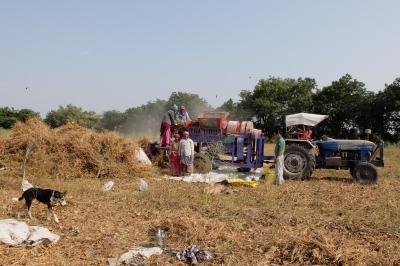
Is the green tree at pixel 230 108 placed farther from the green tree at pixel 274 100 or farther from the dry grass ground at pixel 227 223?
the dry grass ground at pixel 227 223

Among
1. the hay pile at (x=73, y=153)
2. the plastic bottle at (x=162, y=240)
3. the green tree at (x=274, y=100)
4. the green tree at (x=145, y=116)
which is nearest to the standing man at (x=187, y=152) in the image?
the hay pile at (x=73, y=153)

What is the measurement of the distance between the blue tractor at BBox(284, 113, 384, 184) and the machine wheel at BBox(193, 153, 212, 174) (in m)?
2.17

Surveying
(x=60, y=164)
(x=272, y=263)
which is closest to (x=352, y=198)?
(x=272, y=263)

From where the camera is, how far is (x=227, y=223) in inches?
211

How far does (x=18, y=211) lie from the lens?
224 inches

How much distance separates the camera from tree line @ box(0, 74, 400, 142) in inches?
896

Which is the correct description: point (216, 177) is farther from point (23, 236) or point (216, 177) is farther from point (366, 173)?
point (23, 236)

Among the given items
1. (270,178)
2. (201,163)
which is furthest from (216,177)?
(270,178)

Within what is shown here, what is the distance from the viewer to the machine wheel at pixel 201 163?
10.3 metres

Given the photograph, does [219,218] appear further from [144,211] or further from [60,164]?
[60,164]

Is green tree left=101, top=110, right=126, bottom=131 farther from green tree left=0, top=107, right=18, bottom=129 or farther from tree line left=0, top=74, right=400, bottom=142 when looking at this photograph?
green tree left=0, top=107, right=18, bottom=129

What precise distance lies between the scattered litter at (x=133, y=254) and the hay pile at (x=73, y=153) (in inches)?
214

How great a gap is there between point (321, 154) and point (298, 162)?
3.15 feet

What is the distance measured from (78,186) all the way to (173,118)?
13.9 ft
